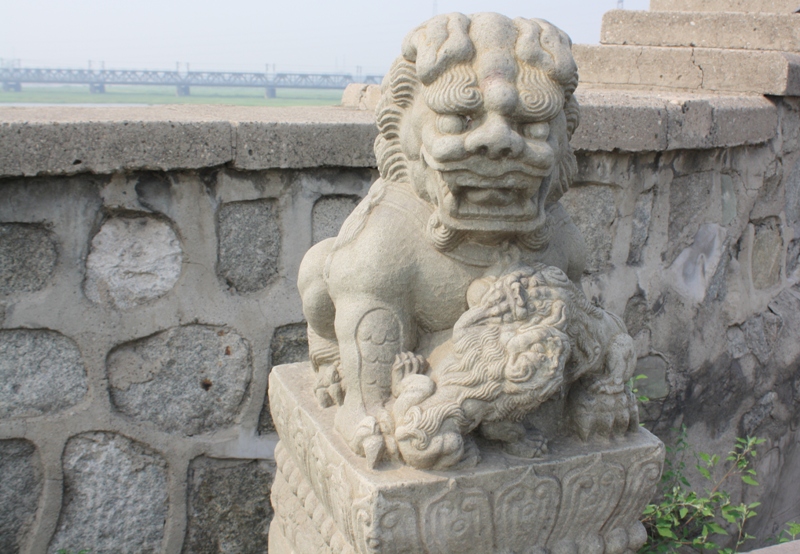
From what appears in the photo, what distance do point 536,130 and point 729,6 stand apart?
263 centimetres

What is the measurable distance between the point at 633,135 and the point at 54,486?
6.61 feet

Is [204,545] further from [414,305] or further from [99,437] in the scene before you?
[414,305]

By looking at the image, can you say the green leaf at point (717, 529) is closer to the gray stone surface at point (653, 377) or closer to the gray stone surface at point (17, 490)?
the gray stone surface at point (653, 377)

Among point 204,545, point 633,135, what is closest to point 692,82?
point 633,135

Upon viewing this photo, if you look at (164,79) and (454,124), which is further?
(164,79)

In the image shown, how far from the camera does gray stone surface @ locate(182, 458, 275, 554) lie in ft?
7.77

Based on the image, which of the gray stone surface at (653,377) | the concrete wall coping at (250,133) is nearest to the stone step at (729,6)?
the concrete wall coping at (250,133)

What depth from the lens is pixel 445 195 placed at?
4.60 feet

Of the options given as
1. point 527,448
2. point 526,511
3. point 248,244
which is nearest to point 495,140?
point 527,448

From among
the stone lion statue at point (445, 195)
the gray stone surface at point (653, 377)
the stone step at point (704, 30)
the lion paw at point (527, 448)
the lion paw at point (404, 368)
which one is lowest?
the gray stone surface at point (653, 377)

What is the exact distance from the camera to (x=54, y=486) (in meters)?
2.18

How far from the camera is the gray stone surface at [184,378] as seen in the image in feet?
7.27

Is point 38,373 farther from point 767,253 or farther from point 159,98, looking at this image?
point 159,98

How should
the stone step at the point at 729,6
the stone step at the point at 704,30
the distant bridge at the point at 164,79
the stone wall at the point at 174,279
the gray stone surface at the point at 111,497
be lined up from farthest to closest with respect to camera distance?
the distant bridge at the point at 164,79 → the stone step at the point at 729,6 → the stone step at the point at 704,30 → the gray stone surface at the point at 111,497 → the stone wall at the point at 174,279
